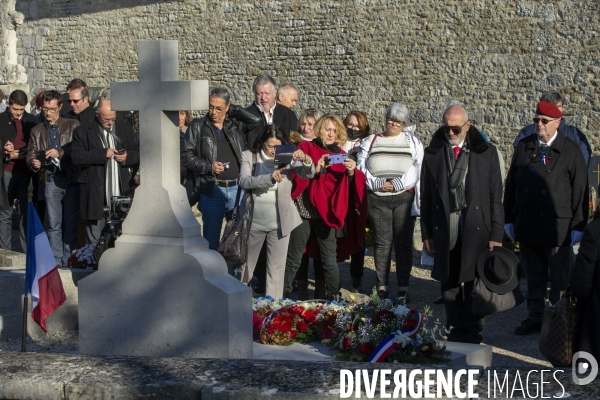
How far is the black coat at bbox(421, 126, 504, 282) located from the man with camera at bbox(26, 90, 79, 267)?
405 centimetres

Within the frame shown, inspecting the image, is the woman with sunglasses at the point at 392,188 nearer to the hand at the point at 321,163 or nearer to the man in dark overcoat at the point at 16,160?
the hand at the point at 321,163

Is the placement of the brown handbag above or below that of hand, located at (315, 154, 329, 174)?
below

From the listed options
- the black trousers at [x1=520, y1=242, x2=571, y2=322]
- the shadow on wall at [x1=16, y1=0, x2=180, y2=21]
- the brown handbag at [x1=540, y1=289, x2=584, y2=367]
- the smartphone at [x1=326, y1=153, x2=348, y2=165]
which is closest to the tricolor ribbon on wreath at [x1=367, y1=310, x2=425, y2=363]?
the brown handbag at [x1=540, y1=289, x2=584, y2=367]

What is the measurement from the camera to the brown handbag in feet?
15.2

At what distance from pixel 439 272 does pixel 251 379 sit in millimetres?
3483

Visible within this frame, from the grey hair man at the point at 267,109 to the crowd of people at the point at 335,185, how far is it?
0.05 ft

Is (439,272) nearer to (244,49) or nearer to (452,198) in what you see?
(452,198)

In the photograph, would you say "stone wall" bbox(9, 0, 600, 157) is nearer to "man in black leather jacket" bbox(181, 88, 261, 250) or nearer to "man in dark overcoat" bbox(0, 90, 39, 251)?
"man in black leather jacket" bbox(181, 88, 261, 250)

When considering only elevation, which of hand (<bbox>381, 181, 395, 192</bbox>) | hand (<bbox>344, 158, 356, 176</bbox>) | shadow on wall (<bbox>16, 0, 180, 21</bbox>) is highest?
shadow on wall (<bbox>16, 0, 180, 21</bbox>)

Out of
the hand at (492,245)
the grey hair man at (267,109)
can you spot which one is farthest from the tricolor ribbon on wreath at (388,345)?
the grey hair man at (267,109)

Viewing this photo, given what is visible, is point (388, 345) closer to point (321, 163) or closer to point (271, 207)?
point (271, 207)

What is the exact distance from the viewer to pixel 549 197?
22.5ft

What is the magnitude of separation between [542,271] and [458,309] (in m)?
1.01

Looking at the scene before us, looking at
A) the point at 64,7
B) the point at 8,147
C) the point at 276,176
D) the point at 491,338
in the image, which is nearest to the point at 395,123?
the point at 276,176
